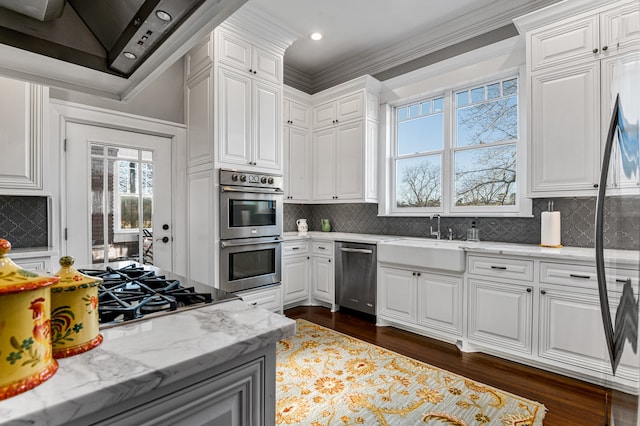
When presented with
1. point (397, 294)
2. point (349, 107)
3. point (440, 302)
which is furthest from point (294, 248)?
point (349, 107)

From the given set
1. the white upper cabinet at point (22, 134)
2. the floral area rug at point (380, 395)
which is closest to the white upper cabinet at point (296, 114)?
the white upper cabinet at point (22, 134)

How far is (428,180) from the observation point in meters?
3.81

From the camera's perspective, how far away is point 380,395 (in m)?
2.12

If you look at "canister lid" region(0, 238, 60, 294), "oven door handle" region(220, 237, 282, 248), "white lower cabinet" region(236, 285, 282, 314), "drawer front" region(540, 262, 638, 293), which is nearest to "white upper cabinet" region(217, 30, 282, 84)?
"oven door handle" region(220, 237, 282, 248)

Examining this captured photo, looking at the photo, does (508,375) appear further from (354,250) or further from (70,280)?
(70,280)

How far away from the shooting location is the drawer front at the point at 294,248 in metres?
3.86

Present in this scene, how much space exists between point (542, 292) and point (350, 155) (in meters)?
2.47

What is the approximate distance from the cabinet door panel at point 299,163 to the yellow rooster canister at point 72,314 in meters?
3.63

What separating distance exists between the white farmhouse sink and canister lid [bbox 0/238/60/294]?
2780mm

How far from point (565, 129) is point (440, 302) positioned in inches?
68.4

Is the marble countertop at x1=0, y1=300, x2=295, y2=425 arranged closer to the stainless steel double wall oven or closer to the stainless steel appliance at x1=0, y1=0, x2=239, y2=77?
the stainless steel appliance at x1=0, y1=0, x2=239, y2=77

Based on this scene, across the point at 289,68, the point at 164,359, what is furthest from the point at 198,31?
the point at 289,68

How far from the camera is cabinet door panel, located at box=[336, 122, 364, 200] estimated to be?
397 cm

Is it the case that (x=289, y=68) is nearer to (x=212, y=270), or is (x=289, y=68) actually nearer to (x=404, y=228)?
(x=404, y=228)
